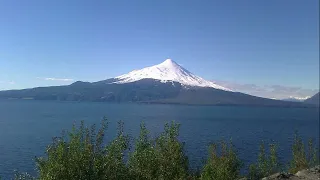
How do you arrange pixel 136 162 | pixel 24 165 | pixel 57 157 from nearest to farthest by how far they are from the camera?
1. pixel 57 157
2. pixel 136 162
3. pixel 24 165

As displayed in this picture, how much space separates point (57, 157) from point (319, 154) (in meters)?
92.5

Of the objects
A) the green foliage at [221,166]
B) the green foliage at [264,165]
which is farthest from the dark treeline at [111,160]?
the green foliage at [264,165]

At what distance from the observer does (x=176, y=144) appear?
4419cm

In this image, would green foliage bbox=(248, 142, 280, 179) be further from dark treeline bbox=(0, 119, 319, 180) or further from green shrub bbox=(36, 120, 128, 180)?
green shrub bbox=(36, 120, 128, 180)

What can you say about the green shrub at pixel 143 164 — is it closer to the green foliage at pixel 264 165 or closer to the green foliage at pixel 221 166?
the green foliage at pixel 221 166

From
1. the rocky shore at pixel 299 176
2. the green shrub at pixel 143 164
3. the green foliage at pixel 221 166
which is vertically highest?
the green shrub at pixel 143 164

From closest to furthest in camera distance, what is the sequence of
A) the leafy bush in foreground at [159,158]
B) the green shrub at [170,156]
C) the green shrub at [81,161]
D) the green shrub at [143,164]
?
the green shrub at [81,161], the green shrub at [143,164], the leafy bush in foreground at [159,158], the green shrub at [170,156]

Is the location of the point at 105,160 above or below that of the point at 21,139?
above

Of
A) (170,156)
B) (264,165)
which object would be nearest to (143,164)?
(170,156)

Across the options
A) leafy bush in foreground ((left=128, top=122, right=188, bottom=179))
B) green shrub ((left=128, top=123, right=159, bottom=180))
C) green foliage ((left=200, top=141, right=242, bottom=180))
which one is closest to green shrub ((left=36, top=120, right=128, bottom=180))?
green shrub ((left=128, top=123, right=159, bottom=180))

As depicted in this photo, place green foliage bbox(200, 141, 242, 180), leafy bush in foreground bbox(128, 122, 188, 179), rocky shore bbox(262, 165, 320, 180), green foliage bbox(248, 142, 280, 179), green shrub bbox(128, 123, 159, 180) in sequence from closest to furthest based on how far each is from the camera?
1. green shrub bbox(128, 123, 159, 180)
2. leafy bush in foreground bbox(128, 122, 188, 179)
3. green foliage bbox(200, 141, 242, 180)
4. rocky shore bbox(262, 165, 320, 180)
5. green foliage bbox(248, 142, 280, 179)

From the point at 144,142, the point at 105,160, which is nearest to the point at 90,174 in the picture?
the point at 105,160

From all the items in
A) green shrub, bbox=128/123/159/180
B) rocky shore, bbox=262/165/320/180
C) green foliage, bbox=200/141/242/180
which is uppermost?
green shrub, bbox=128/123/159/180

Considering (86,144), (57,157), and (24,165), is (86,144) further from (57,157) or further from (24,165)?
(24,165)
